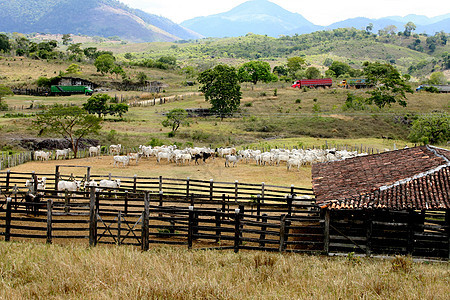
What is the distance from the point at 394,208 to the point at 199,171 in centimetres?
1993

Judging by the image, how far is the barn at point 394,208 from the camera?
10.7m

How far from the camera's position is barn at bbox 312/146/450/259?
10.7m

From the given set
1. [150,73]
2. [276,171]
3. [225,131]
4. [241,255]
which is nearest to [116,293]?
[241,255]

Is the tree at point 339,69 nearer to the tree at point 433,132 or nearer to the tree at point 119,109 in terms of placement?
the tree at point 433,132

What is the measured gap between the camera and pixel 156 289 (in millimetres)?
7398

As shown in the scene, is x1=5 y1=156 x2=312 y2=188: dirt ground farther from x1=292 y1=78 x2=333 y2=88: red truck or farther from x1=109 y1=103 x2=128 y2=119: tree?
x1=292 y1=78 x2=333 y2=88: red truck

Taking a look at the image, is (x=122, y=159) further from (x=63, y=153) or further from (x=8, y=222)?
(x=8, y=222)

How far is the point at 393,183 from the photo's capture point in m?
11.4

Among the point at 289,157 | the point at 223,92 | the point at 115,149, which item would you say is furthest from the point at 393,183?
the point at 223,92

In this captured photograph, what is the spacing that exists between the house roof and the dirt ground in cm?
1134

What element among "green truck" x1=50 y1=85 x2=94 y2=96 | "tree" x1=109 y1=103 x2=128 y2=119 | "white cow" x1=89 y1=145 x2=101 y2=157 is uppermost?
"green truck" x1=50 y1=85 x2=94 y2=96

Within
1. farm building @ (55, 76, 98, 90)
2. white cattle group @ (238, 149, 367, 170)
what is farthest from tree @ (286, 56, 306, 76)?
white cattle group @ (238, 149, 367, 170)

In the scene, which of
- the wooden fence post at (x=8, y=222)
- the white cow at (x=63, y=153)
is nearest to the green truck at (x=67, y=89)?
the white cow at (x=63, y=153)

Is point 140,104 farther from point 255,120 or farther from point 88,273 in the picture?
point 88,273
